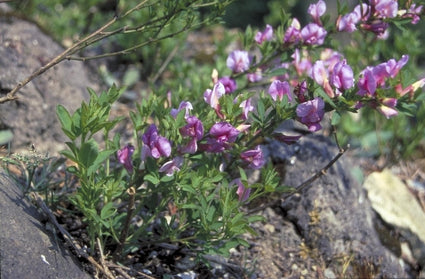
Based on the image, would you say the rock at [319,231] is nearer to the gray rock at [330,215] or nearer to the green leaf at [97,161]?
the gray rock at [330,215]

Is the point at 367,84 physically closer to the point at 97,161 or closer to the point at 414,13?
the point at 414,13

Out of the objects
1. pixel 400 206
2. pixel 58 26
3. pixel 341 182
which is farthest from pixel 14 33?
pixel 400 206

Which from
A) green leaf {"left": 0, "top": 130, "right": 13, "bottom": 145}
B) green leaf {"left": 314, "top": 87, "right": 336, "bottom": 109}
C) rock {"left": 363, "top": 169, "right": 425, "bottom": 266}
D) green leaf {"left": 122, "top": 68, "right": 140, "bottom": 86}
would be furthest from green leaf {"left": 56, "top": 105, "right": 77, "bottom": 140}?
green leaf {"left": 122, "top": 68, "right": 140, "bottom": 86}

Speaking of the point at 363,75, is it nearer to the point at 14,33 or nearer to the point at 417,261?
the point at 417,261

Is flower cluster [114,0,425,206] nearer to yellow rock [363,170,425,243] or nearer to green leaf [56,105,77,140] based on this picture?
green leaf [56,105,77,140]

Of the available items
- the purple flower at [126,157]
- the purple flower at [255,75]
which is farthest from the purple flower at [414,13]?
the purple flower at [126,157]
